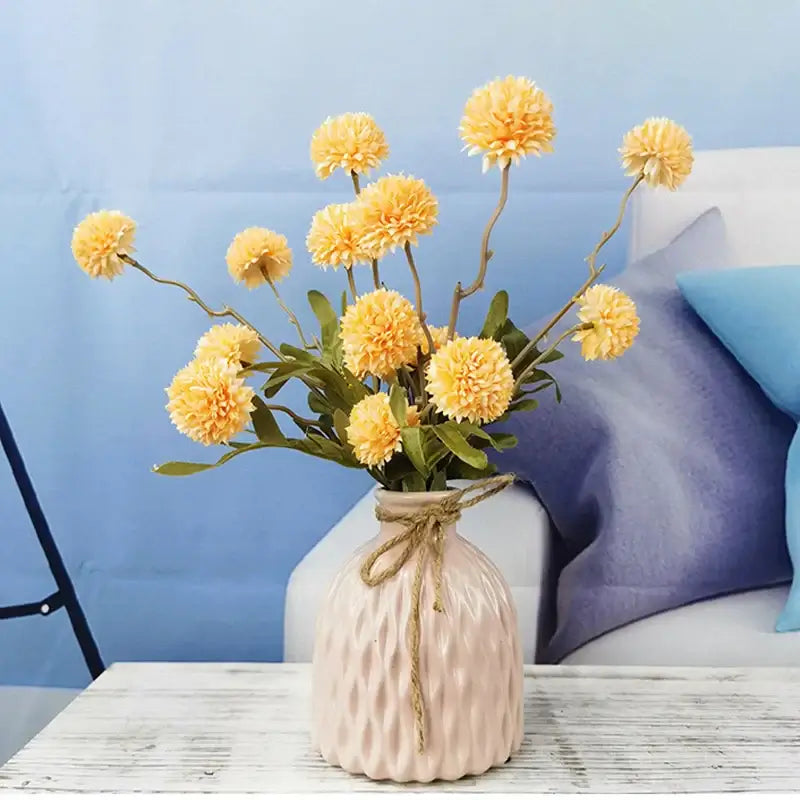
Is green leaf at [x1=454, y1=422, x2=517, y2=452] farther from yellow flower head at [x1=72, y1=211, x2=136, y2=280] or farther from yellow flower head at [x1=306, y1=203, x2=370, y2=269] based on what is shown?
yellow flower head at [x1=72, y1=211, x2=136, y2=280]

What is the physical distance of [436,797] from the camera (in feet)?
2.69

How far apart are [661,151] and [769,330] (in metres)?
0.38

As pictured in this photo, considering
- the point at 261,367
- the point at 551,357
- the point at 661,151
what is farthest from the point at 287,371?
the point at 661,151

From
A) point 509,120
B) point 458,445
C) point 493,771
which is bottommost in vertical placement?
point 493,771

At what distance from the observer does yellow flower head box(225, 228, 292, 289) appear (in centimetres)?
93

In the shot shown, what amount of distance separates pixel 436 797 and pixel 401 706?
0.08m

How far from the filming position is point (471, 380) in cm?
77

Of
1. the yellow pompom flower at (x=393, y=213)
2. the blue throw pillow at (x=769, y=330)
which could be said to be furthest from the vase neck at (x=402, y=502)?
the blue throw pillow at (x=769, y=330)

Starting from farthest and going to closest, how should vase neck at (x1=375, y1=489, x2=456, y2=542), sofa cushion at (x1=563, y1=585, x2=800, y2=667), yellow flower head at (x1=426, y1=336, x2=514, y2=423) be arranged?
sofa cushion at (x1=563, y1=585, x2=800, y2=667) → vase neck at (x1=375, y1=489, x2=456, y2=542) → yellow flower head at (x1=426, y1=336, x2=514, y2=423)

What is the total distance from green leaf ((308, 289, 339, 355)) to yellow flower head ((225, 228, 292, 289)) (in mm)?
43

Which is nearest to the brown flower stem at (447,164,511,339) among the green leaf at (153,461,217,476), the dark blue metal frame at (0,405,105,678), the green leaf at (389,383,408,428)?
the green leaf at (389,383,408,428)

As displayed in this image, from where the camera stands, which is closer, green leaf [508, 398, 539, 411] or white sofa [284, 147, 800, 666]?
green leaf [508, 398, 539, 411]

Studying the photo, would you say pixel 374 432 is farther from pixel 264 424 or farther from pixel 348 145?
pixel 348 145

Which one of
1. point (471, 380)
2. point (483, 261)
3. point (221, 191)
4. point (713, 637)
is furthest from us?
point (221, 191)
